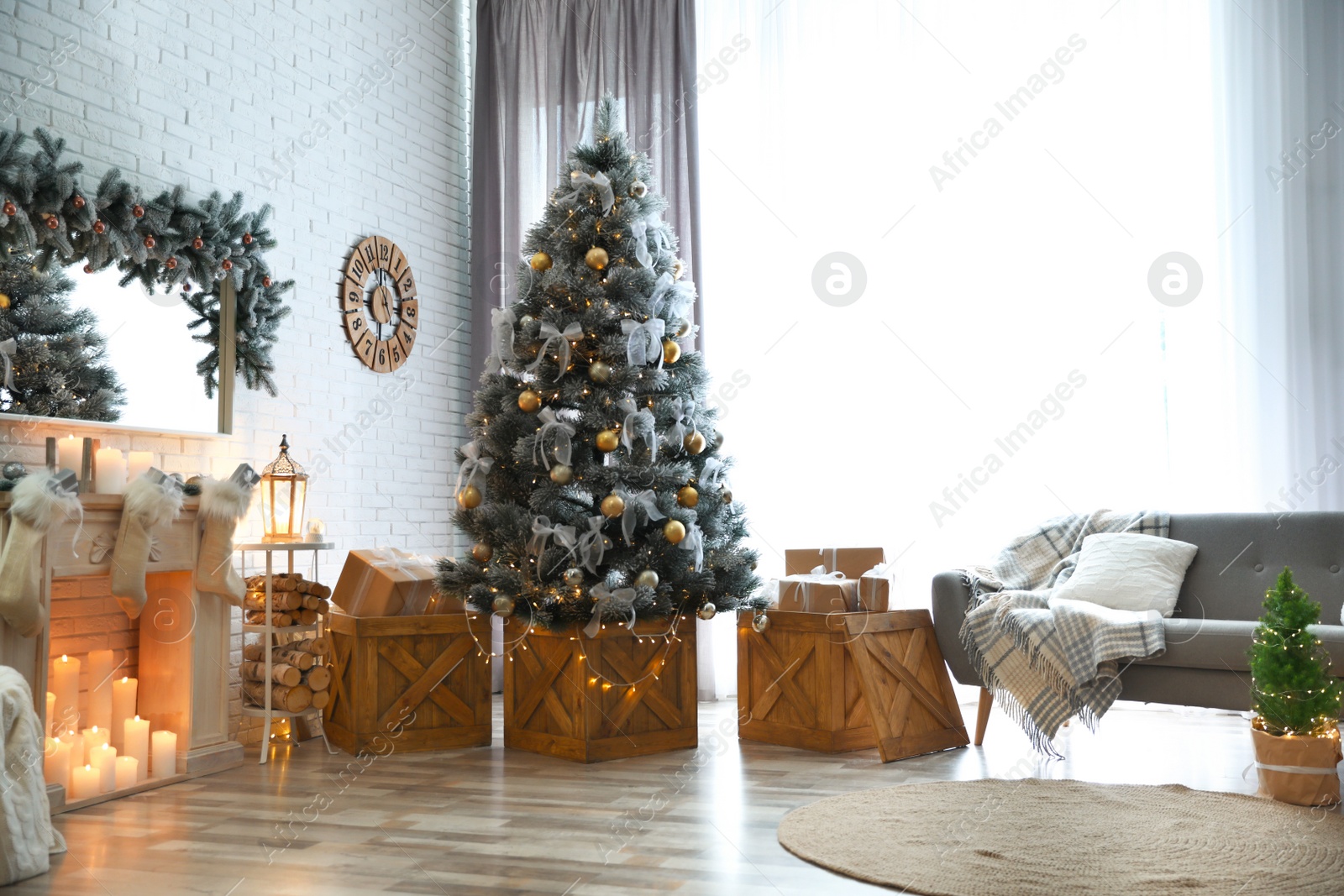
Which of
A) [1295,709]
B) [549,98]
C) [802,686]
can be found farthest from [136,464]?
[1295,709]

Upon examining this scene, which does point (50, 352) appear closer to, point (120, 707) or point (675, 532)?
point (120, 707)

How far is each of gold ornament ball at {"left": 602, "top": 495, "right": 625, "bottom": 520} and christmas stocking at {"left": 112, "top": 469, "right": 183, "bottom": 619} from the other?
1.31m

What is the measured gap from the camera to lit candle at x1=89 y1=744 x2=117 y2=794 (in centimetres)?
312

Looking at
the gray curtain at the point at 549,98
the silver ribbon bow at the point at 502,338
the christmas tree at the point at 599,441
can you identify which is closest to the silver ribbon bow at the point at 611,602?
the christmas tree at the point at 599,441

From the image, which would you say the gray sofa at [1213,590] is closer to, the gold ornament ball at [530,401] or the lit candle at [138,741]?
the gold ornament ball at [530,401]

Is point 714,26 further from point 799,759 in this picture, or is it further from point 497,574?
point 799,759

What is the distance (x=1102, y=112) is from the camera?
15.2 ft

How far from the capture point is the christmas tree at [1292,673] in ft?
9.54

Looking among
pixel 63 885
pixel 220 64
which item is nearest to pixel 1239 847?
pixel 63 885

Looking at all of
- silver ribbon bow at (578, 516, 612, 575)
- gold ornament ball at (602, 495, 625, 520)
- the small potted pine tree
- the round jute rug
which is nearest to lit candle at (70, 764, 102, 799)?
silver ribbon bow at (578, 516, 612, 575)

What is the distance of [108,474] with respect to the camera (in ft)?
10.8

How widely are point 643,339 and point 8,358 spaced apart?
6.17 ft

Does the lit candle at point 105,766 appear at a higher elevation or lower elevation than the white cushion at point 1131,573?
lower

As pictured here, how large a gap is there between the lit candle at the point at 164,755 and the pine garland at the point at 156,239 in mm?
1215
